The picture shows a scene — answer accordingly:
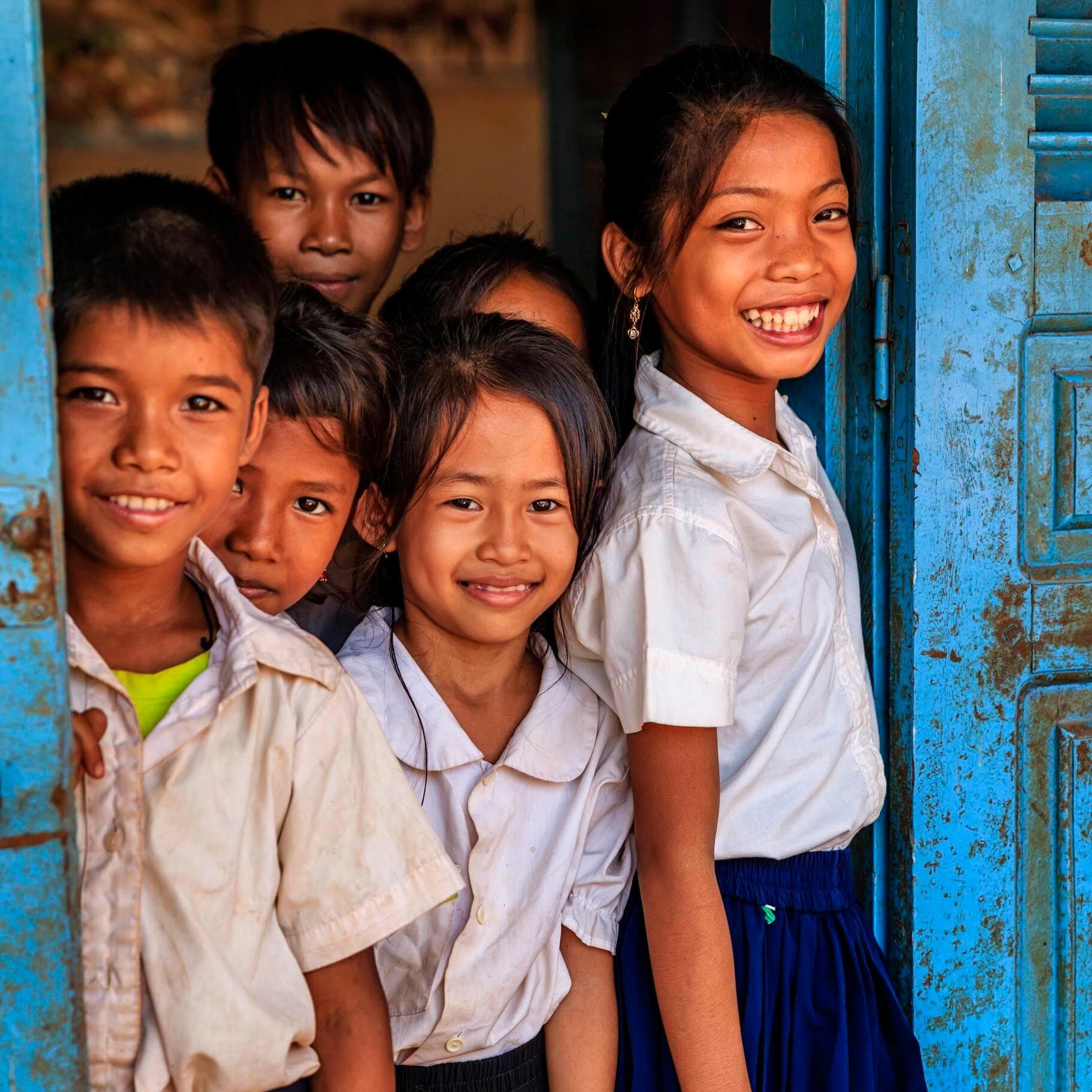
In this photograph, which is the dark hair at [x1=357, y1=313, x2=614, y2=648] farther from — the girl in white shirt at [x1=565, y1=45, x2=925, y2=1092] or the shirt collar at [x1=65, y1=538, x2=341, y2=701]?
the shirt collar at [x1=65, y1=538, x2=341, y2=701]

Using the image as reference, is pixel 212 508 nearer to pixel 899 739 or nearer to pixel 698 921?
pixel 698 921

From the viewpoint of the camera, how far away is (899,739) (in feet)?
5.93

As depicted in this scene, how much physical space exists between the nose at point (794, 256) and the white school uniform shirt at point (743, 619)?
0.64ft

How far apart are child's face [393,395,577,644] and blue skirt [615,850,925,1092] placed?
17.3 inches

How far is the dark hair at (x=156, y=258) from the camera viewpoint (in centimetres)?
120

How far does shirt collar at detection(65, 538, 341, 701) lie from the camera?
1278mm

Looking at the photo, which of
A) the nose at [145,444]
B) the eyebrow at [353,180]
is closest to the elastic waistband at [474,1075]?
the nose at [145,444]

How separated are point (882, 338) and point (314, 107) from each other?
119cm

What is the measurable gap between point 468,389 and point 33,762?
80 centimetres

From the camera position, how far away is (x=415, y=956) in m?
1.60

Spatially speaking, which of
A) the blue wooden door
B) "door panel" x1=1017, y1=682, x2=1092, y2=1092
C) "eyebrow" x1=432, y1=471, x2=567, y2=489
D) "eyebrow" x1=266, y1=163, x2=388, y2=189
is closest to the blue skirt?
Result: the blue wooden door

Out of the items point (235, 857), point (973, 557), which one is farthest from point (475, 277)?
point (235, 857)

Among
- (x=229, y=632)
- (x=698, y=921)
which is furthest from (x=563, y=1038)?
(x=229, y=632)

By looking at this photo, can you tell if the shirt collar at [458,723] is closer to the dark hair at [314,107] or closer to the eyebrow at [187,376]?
the eyebrow at [187,376]
